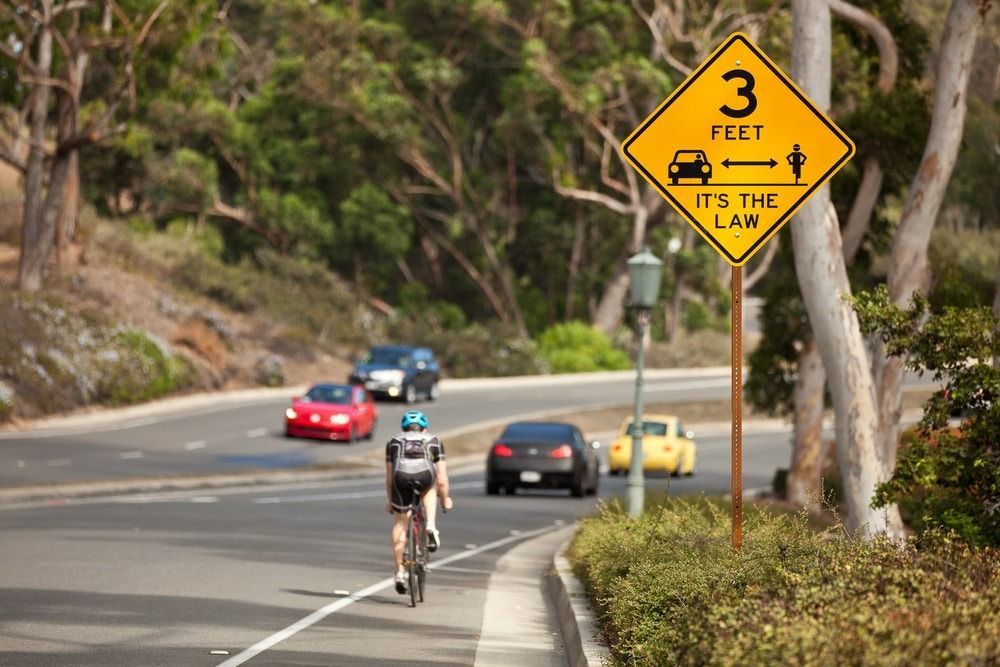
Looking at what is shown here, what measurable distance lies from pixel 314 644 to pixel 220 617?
1546mm

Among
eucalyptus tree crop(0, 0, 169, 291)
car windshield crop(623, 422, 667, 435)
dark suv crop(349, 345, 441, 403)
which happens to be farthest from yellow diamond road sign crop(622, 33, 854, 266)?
dark suv crop(349, 345, 441, 403)

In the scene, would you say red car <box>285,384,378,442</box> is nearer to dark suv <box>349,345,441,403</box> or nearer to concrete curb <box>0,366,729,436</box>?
concrete curb <box>0,366,729,436</box>

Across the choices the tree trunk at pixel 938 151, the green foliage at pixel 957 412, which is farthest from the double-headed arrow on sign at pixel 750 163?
the tree trunk at pixel 938 151

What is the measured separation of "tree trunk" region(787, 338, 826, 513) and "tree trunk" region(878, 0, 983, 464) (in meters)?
8.10

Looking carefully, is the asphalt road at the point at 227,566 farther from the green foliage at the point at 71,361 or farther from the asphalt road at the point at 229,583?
the green foliage at the point at 71,361

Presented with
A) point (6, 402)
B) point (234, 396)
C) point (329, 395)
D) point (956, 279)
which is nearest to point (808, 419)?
point (956, 279)

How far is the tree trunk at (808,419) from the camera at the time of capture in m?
30.8

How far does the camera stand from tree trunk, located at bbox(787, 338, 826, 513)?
30.8m

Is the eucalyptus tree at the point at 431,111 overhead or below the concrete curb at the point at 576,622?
overhead

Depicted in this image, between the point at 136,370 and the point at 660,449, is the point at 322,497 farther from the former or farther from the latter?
the point at 136,370

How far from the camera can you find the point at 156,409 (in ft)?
161

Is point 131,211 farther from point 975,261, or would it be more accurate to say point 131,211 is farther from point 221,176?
point 975,261

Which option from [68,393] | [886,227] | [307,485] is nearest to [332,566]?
[886,227]

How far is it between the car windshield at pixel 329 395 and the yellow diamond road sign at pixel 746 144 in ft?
111
